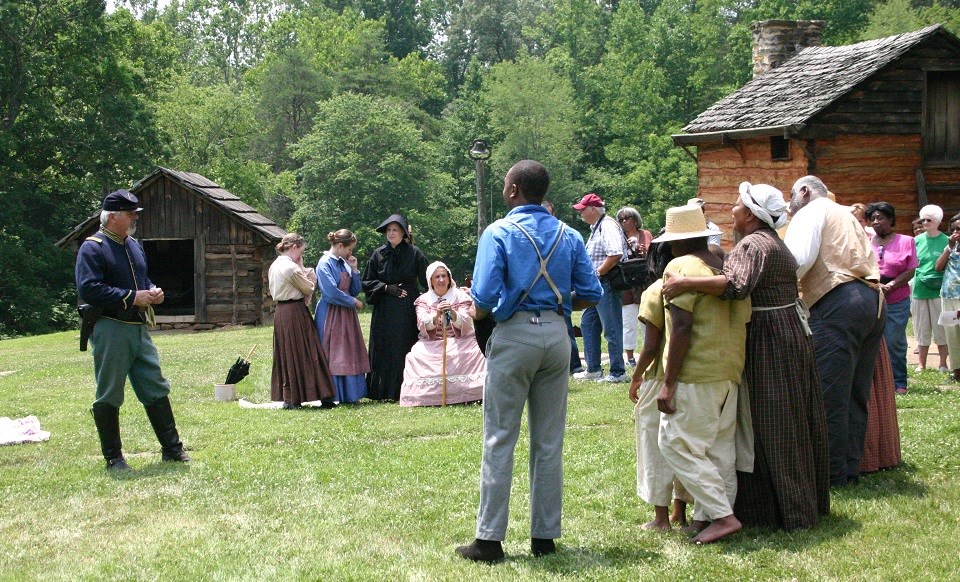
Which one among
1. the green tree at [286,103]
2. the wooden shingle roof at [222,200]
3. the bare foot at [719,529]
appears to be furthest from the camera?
the green tree at [286,103]

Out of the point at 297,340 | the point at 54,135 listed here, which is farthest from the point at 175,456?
the point at 54,135

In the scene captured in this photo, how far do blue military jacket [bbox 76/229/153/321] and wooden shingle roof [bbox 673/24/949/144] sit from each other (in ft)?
42.5

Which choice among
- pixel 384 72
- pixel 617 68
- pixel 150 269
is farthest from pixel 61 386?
pixel 384 72

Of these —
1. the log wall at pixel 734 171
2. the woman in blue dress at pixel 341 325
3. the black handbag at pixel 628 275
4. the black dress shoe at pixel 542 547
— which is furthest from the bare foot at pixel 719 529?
the log wall at pixel 734 171

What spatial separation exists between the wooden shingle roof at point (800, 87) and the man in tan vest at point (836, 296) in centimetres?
1224

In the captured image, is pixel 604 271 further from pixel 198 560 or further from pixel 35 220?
pixel 35 220

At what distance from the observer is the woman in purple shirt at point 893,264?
1035 centimetres

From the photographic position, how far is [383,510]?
696 centimetres

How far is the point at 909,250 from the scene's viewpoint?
10359mm

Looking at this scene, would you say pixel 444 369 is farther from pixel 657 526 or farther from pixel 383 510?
pixel 657 526

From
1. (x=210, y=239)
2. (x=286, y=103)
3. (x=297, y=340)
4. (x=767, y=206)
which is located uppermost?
(x=286, y=103)

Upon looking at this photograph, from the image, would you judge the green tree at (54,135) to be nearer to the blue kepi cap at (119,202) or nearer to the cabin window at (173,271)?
the cabin window at (173,271)

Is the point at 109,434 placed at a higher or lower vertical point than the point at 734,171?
lower

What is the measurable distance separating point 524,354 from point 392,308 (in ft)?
23.4
